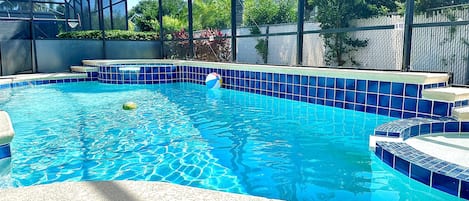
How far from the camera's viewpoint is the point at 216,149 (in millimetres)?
3490

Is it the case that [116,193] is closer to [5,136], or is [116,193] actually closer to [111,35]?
[5,136]

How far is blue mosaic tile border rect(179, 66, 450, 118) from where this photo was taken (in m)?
4.52

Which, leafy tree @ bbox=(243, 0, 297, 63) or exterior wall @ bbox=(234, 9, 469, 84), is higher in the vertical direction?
leafy tree @ bbox=(243, 0, 297, 63)

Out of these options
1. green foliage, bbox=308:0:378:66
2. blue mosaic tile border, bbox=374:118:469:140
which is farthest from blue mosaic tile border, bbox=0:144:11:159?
green foliage, bbox=308:0:378:66

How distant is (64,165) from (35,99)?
4675mm

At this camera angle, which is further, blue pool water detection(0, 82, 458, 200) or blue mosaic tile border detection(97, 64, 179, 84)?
blue mosaic tile border detection(97, 64, 179, 84)

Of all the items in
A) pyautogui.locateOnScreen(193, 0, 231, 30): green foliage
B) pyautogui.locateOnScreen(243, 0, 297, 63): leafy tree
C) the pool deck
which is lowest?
the pool deck

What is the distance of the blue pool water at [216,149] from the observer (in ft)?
8.63

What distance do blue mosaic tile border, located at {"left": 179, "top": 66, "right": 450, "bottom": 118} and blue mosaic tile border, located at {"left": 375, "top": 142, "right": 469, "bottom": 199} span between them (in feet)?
5.78

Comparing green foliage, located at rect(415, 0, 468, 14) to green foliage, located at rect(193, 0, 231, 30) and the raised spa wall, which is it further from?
green foliage, located at rect(193, 0, 231, 30)

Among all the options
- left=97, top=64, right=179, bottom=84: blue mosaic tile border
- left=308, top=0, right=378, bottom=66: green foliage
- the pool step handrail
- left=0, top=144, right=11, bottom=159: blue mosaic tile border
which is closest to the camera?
the pool step handrail

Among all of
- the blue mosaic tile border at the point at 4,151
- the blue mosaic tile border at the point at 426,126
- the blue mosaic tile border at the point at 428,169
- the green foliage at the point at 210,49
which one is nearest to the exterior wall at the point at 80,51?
the green foliage at the point at 210,49

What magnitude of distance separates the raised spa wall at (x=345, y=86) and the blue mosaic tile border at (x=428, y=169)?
1.77 m

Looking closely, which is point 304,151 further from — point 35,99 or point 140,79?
point 140,79
